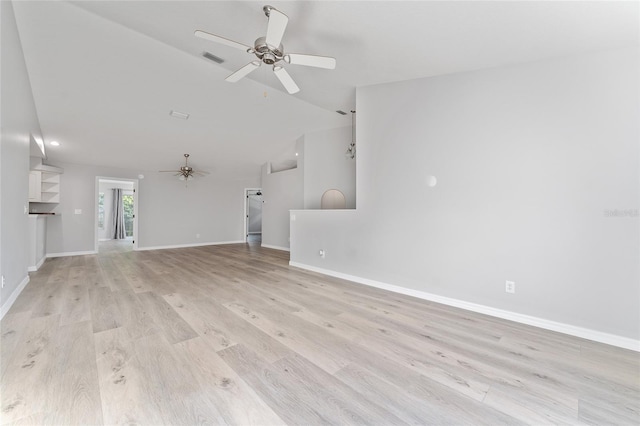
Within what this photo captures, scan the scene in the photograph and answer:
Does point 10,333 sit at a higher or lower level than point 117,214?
lower

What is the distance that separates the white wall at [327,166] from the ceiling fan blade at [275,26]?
353cm

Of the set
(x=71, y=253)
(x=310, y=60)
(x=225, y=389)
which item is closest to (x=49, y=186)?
(x=71, y=253)

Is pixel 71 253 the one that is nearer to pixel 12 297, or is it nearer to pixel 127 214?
pixel 12 297

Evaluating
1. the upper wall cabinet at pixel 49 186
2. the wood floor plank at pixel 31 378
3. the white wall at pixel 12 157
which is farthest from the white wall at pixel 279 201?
the wood floor plank at pixel 31 378

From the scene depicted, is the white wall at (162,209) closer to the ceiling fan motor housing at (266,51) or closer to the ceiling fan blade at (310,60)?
the ceiling fan motor housing at (266,51)

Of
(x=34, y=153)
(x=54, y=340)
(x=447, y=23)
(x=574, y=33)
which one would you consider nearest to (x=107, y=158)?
(x=34, y=153)

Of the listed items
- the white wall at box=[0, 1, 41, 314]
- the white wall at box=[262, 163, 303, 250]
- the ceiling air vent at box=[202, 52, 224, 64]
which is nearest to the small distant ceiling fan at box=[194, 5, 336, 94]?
the ceiling air vent at box=[202, 52, 224, 64]

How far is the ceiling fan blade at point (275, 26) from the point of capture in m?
1.94

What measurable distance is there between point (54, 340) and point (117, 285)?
5.90ft

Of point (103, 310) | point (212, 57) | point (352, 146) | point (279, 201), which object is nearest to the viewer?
point (103, 310)

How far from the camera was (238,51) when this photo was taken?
326cm

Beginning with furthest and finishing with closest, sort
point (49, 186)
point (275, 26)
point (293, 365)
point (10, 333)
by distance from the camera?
point (49, 186) → point (10, 333) → point (275, 26) → point (293, 365)

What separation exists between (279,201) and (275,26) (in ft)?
19.0

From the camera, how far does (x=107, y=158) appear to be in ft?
21.3
